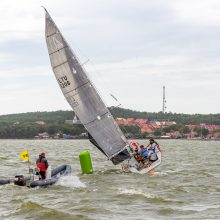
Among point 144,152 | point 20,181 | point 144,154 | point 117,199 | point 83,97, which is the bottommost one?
point 117,199

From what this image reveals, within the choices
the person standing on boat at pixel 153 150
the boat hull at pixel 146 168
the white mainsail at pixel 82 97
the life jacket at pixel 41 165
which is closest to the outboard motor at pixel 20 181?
the life jacket at pixel 41 165

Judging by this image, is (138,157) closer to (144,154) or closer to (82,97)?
(144,154)

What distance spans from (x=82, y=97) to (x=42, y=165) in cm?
702

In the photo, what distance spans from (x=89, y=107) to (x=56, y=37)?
4.22 metres

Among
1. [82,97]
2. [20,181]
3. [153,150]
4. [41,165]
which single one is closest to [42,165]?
[41,165]

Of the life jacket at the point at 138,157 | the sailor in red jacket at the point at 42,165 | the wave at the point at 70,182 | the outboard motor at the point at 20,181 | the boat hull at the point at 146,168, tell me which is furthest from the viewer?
the life jacket at the point at 138,157

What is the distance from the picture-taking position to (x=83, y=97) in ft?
111

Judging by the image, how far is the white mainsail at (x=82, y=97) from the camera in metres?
33.4

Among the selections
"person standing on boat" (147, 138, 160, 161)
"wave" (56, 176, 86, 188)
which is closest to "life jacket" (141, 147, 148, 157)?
"person standing on boat" (147, 138, 160, 161)

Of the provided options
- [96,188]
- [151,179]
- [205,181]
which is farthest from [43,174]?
[205,181]

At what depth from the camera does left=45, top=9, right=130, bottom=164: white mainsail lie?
3338 cm

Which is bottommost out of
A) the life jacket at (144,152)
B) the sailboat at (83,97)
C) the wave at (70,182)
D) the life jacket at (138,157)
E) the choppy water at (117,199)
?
the choppy water at (117,199)

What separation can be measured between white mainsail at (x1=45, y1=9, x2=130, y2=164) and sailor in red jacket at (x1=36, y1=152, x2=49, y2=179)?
21.3 ft

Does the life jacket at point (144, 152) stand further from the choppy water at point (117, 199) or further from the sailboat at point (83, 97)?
the choppy water at point (117, 199)
